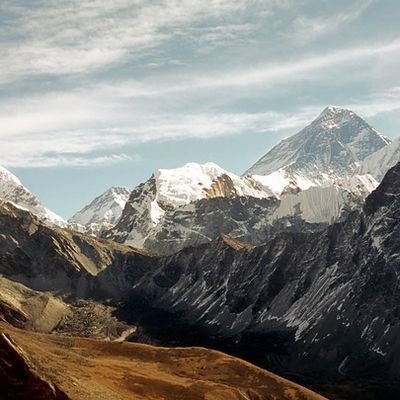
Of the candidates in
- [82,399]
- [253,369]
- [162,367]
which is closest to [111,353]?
[162,367]

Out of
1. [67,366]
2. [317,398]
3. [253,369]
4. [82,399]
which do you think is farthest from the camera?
[253,369]

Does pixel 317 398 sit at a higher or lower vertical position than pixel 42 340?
lower

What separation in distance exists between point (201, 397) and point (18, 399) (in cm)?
6453

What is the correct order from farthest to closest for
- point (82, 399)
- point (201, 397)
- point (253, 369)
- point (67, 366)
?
point (253, 369) → point (201, 397) → point (67, 366) → point (82, 399)

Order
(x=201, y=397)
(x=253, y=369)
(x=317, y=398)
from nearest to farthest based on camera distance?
1. (x=201, y=397)
2. (x=317, y=398)
3. (x=253, y=369)

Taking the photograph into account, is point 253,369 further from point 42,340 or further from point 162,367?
point 42,340

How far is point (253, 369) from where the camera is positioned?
195 meters

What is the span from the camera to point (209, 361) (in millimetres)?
199625

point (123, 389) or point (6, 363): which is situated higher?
point (6, 363)

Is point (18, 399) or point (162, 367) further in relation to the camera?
point (162, 367)

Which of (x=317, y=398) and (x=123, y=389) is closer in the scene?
(x=123, y=389)

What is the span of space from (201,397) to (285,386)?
39.9 m

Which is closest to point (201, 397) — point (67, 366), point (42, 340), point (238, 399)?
point (238, 399)

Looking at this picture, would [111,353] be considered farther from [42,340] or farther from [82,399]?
[82,399]
